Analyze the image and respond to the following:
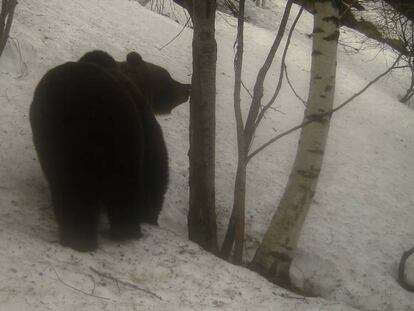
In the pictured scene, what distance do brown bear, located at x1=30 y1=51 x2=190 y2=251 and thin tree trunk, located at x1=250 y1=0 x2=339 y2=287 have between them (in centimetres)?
132

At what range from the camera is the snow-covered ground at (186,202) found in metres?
3.22

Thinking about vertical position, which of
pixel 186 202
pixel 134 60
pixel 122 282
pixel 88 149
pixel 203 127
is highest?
pixel 134 60

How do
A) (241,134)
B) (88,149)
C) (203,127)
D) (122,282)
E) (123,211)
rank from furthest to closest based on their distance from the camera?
(241,134), (203,127), (123,211), (88,149), (122,282)

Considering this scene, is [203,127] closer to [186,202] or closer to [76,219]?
[76,219]

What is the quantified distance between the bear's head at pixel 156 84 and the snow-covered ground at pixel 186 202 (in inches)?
46.5

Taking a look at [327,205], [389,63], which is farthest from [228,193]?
[389,63]

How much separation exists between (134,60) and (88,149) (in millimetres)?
1499

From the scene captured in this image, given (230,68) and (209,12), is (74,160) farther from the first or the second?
(230,68)

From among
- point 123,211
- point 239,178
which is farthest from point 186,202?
point 123,211

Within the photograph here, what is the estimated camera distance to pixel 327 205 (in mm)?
6770

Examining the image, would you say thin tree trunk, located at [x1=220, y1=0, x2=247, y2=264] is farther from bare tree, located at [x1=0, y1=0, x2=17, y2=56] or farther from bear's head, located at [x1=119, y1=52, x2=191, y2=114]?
bare tree, located at [x1=0, y1=0, x2=17, y2=56]

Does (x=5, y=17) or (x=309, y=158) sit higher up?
(x=309, y=158)

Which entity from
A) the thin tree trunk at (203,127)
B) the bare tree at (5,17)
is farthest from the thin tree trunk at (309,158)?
the bare tree at (5,17)

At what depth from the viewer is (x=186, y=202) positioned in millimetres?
5746
